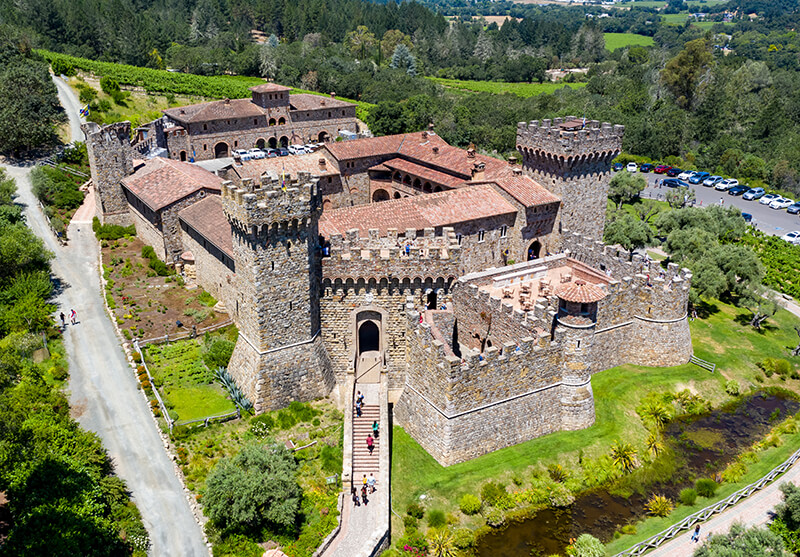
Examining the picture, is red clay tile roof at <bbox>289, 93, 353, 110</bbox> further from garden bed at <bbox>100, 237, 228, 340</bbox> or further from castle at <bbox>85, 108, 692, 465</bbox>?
garden bed at <bbox>100, 237, 228, 340</bbox>

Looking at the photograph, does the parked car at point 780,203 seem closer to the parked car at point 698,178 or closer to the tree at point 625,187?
the parked car at point 698,178

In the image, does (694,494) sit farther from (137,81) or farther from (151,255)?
(137,81)

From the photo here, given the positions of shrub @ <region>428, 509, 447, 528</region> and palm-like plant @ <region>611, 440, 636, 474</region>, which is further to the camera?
palm-like plant @ <region>611, 440, 636, 474</region>

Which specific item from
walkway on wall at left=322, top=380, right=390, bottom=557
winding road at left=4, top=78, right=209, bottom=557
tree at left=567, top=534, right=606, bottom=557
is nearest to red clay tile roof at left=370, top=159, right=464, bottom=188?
walkway on wall at left=322, top=380, right=390, bottom=557

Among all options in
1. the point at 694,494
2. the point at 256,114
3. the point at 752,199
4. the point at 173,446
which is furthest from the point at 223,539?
the point at 752,199

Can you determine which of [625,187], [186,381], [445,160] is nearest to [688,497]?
[186,381]
